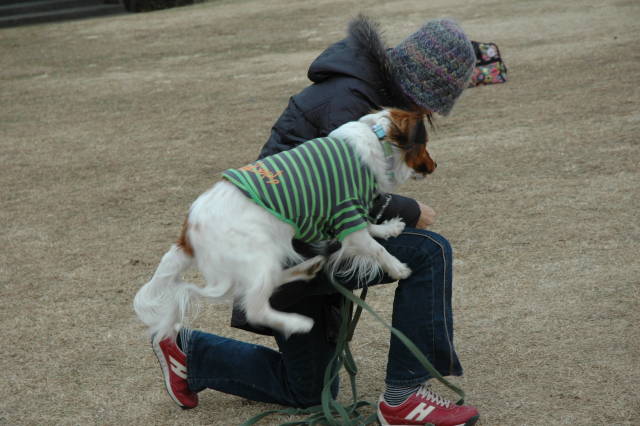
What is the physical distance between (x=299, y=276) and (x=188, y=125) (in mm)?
5364

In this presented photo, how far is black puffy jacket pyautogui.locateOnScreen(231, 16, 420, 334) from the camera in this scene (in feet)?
9.42

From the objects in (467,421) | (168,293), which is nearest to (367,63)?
(168,293)

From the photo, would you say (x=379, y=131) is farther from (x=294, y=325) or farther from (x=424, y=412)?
(x=424, y=412)

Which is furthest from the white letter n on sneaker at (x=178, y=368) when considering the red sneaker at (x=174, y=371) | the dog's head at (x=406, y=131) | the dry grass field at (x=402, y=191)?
the dog's head at (x=406, y=131)

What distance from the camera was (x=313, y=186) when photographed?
264cm

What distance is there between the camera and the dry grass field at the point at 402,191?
3404 millimetres

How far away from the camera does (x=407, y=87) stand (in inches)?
112

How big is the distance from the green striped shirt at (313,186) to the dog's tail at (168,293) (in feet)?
1.05

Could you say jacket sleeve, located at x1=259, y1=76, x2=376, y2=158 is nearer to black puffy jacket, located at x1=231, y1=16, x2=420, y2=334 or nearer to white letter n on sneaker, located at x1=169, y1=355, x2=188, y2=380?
black puffy jacket, located at x1=231, y1=16, x2=420, y2=334

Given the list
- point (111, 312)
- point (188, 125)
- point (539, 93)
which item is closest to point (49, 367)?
point (111, 312)

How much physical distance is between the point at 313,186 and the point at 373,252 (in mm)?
288

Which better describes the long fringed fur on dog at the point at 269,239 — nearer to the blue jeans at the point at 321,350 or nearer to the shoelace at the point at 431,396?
the blue jeans at the point at 321,350

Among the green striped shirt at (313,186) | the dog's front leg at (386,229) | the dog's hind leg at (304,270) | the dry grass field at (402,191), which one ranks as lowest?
the dry grass field at (402,191)

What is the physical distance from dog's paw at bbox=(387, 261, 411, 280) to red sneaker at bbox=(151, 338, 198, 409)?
3.03ft
